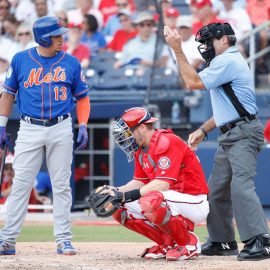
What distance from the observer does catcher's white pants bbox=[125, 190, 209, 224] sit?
6088 mm

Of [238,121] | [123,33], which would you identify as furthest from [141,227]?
[123,33]

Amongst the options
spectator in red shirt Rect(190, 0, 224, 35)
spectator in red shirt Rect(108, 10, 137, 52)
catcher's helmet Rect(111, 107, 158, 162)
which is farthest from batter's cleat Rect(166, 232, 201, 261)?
spectator in red shirt Rect(108, 10, 137, 52)

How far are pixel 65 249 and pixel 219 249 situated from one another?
3.95 feet

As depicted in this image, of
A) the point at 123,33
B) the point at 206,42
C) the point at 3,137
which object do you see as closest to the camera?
the point at 206,42

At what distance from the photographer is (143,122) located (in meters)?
6.16

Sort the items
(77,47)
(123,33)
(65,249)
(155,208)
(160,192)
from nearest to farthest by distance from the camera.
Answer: (155,208)
(160,192)
(65,249)
(123,33)
(77,47)

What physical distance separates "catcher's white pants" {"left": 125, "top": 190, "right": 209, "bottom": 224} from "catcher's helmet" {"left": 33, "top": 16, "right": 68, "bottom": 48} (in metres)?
1.45

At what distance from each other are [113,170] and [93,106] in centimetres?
95

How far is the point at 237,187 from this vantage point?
6.11 m

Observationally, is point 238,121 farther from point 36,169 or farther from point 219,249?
point 36,169

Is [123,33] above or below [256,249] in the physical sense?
above

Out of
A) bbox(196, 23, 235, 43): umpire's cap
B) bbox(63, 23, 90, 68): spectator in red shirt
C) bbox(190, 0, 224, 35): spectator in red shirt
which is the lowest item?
bbox(196, 23, 235, 43): umpire's cap

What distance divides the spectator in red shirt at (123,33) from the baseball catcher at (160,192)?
728cm

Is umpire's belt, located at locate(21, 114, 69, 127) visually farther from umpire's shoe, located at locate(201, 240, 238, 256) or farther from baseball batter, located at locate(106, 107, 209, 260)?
umpire's shoe, located at locate(201, 240, 238, 256)
